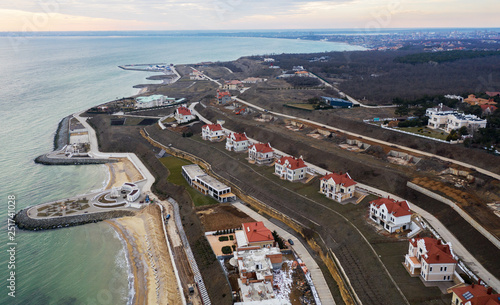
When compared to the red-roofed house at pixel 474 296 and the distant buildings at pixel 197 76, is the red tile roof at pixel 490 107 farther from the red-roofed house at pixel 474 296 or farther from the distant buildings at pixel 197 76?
the distant buildings at pixel 197 76

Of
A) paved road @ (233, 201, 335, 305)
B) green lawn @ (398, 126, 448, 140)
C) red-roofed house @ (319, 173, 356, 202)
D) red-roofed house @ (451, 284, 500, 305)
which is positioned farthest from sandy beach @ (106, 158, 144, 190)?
red-roofed house @ (451, 284, 500, 305)

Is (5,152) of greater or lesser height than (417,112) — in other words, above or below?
below

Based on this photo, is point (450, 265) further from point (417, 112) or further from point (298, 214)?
point (417, 112)

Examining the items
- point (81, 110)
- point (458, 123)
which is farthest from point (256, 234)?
point (81, 110)

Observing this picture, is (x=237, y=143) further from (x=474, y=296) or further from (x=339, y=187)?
(x=474, y=296)

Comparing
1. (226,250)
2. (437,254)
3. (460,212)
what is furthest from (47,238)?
(460,212)

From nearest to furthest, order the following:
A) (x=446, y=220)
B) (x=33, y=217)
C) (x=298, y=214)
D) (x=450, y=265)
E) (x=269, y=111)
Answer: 1. (x=450, y=265)
2. (x=446, y=220)
3. (x=298, y=214)
4. (x=33, y=217)
5. (x=269, y=111)
